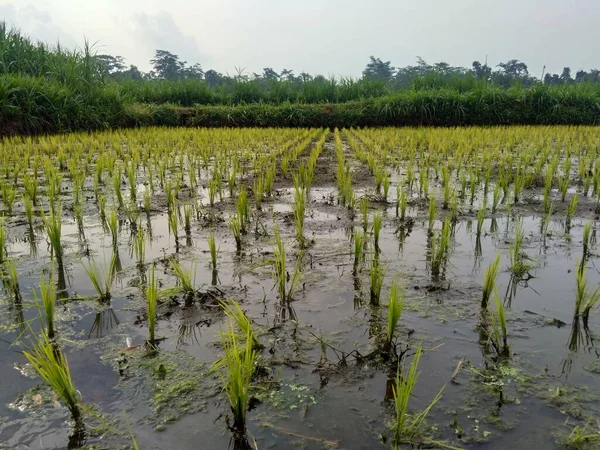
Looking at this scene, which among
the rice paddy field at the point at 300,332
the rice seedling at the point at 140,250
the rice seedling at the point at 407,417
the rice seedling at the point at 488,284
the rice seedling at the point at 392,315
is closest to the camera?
the rice seedling at the point at 407,417

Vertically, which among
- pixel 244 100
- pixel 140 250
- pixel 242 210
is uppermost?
pixel 244 100

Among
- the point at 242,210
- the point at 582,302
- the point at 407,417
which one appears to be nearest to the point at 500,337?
the point at 582,302

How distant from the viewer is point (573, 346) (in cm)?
179

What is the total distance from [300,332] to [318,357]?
20 cm

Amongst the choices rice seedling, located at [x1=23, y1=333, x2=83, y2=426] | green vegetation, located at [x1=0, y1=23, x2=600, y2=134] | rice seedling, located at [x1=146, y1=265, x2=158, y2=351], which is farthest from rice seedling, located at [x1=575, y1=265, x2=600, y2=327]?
green vegetation, located at [x1=0, y1=23, x2=600, y2=134]

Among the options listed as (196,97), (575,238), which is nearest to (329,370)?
(575,238)

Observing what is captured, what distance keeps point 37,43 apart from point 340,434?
13554 mm

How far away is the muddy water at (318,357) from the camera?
4.52 ft

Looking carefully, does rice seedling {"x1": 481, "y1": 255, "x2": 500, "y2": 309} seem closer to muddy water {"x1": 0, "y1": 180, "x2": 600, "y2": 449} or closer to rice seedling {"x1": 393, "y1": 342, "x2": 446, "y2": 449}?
muddy water {"x1": 0, "y1": 180, "x2": 600, "y2": 449}

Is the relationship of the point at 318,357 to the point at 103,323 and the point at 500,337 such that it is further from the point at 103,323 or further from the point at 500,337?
the point at 103,323

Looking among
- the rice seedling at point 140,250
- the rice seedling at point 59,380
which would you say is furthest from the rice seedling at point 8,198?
the rice seedling at point 59,380

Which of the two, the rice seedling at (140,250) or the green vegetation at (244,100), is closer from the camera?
the rice seedling at (140,250)

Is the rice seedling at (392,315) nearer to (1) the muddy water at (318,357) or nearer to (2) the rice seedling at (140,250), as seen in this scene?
(1) the muddy water at (318,357)

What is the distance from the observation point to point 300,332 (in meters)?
1.92
